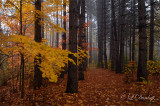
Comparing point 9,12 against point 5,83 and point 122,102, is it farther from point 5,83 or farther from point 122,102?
point 122,102

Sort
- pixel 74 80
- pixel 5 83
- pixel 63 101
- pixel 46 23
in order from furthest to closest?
pixel 5 83 < pixel 46 23 < pixel 74 80 < pixel 63 101

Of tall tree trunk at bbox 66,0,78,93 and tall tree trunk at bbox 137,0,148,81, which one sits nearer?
tall tree trunk at bbox 66,0,78,93

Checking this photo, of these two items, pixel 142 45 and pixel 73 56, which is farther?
pixel 142 45

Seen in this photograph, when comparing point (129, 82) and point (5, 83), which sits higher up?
point (129, 82)

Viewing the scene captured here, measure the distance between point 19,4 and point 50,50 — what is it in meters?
3.48

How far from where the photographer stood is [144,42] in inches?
223

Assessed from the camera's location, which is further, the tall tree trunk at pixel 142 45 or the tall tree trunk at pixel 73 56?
the tall tree trunk at pixel 142 45

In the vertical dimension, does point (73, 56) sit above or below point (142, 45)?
below

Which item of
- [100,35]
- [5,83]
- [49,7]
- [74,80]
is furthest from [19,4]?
[100,35]

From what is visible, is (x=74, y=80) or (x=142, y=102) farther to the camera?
(x=74, y=80)

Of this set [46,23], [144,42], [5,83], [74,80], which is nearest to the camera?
[74,80]

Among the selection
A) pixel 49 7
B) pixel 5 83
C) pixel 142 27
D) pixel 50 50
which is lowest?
pixel 5 83

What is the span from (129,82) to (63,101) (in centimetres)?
400

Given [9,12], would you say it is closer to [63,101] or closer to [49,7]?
[49,7]
